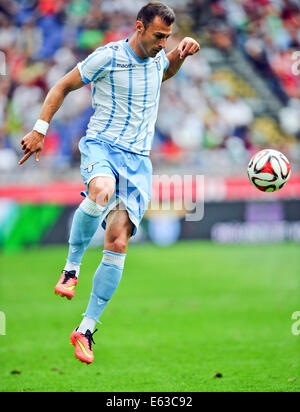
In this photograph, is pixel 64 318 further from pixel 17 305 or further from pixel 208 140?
pixel 208 140

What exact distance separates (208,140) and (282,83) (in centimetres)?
295

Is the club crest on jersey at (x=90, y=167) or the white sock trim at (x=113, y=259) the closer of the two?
the club crest on jersey at (x=90, y=167)

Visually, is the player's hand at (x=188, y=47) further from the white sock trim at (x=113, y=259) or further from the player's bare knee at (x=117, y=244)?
the white sock trim at (x=113, y=259)

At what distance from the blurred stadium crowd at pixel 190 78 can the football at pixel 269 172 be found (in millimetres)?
10039

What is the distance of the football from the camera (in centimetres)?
571

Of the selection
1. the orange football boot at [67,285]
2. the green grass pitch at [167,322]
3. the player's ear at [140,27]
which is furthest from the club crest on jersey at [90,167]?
the green grass pitch at [167,322]

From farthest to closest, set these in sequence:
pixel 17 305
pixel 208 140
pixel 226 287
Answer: pixel 208 140
pixel 226 287
pixel 17 305

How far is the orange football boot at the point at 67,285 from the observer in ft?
17.7

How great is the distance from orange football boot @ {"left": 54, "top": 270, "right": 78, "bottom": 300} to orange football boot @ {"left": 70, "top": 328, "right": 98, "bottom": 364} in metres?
0.30

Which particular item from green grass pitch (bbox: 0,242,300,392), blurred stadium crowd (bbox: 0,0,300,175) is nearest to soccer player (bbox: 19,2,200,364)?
green grass pitch (bbox: 0,242,300,392)

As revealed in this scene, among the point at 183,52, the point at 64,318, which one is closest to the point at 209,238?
the point at 64,318

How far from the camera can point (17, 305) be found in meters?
10.7

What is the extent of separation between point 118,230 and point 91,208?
0.33m
